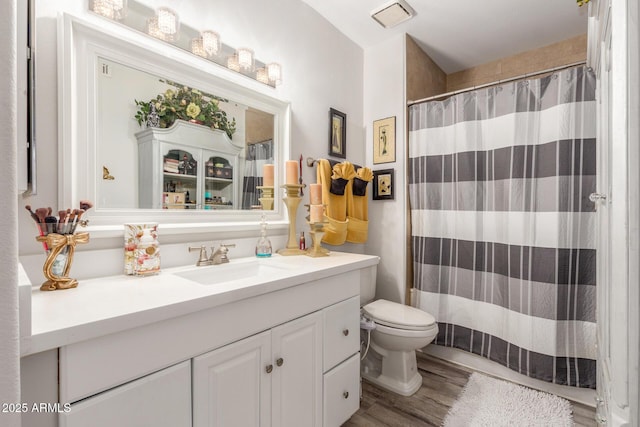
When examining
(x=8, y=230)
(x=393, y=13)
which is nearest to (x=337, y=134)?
(x=393, y=13)

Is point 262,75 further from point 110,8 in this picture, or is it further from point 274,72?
point 110,8

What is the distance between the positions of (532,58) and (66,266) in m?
3.41

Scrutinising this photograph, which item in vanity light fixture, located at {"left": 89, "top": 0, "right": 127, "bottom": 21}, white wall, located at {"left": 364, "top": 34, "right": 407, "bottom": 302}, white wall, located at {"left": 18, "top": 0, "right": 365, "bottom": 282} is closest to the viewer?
white wall, located at {"left": 18, "top": 0, "right": 365, "bottom": 282}

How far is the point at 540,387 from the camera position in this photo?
181cm

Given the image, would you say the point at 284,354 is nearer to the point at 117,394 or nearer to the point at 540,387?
the point at 117,394

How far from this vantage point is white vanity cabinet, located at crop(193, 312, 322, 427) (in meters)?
0.88

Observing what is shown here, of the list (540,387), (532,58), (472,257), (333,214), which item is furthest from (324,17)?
(540,387)

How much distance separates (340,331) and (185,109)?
4.17ft

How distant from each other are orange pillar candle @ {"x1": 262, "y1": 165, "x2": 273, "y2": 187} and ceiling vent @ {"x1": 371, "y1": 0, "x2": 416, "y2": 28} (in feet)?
4.38

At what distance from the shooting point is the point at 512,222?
1884 millimetres

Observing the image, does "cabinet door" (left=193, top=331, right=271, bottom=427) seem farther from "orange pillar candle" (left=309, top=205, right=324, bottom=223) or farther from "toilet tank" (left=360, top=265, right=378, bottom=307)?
"toilet tank" (left=360, top=265, right=378, bottom=307)

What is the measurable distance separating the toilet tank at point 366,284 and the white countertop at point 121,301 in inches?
30.6

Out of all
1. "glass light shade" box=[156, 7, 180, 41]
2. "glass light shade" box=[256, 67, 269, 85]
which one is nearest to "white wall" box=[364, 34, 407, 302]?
"glass light shade" box=[256, 67, 269, 85]

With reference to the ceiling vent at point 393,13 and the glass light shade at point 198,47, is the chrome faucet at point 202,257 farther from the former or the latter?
the ceiling vent at point 393,13
